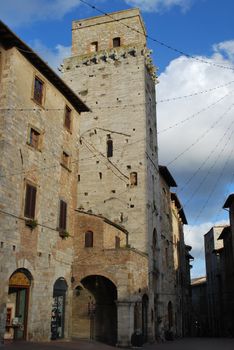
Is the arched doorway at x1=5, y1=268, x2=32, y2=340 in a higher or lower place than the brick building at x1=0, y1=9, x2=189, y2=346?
lower

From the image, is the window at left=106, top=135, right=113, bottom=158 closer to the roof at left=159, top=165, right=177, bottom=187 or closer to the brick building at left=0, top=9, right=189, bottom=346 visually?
the brick building at left=0, top=9, right=189, bottom=346

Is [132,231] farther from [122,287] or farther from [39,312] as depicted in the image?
[39,312]

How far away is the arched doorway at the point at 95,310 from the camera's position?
22.1m

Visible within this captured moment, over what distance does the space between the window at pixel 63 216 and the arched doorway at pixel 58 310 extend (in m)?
2.60

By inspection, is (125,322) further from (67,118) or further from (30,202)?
(67,118)

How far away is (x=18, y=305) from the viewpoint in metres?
16.8

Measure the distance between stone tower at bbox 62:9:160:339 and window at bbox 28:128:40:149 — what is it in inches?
363

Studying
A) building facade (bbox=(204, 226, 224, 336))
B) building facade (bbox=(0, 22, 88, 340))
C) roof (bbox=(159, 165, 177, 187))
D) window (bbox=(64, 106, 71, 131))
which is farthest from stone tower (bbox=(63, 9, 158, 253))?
building facade (bbox=(204, 226, 224, 336))

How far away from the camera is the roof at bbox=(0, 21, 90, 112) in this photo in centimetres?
1686

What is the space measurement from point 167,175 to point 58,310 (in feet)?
62.8

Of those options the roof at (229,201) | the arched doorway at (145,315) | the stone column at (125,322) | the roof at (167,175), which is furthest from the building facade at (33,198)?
the roof at (229,201)

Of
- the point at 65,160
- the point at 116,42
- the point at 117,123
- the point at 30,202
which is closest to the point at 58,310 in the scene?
the point at 30,202

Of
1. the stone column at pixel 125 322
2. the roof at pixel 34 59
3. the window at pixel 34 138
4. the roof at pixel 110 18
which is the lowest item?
the stone column at pixel 125 322

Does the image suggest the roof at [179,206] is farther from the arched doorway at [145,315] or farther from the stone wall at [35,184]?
the stone wall at [35,184]
